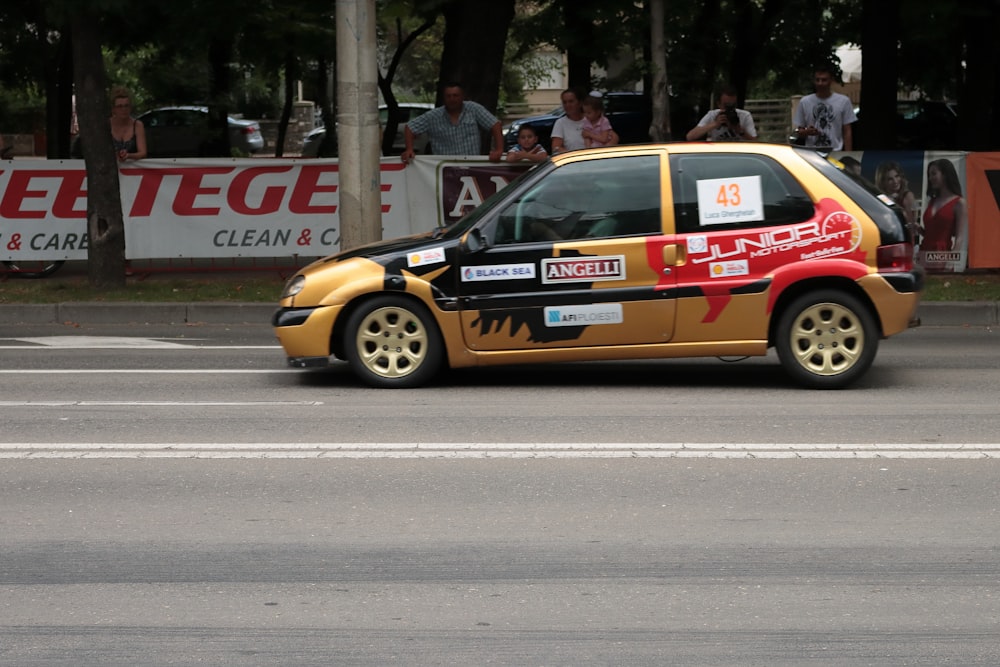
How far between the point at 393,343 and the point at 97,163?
6.55 m

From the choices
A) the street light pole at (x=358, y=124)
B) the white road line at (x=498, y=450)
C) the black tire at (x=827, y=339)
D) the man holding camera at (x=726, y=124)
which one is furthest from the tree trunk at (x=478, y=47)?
the white road line at (x=498, y=450)

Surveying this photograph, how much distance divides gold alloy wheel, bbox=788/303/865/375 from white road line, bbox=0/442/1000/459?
1.86m

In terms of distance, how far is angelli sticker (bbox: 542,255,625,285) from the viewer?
9.66 metres

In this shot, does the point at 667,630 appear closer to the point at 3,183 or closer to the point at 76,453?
the point at 76,453

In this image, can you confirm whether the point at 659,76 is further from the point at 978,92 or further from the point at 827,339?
the point at 978,92

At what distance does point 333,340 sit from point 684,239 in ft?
7.88

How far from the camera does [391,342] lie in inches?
389

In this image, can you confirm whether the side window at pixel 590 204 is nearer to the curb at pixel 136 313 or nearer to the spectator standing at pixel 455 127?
the curb at pixel 136 313

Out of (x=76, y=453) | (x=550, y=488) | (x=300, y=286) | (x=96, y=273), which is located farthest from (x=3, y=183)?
(x=550, y=488)

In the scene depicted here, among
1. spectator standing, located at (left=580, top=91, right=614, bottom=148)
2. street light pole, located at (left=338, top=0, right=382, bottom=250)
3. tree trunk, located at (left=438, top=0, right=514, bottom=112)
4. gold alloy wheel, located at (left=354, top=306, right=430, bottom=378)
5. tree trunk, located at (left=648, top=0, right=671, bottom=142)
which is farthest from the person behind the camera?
tree trunk, located at (left=438, top=0, right=514, bottom=112)

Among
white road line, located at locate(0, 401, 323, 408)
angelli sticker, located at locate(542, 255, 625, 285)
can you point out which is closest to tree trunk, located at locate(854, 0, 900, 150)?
angelli sticker, located at locate(542, 255, 625, 285)

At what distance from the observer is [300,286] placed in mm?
9961

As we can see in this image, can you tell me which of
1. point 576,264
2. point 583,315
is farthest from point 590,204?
point 583,315

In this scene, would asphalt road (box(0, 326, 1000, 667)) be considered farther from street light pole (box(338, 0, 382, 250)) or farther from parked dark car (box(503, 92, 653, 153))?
parked dark car (box(503, 92, 653, 153))
